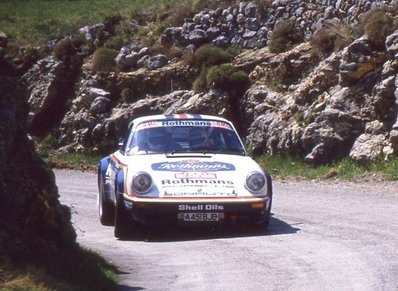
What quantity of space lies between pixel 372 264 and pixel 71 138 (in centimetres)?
2105

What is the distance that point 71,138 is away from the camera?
99.9 ft

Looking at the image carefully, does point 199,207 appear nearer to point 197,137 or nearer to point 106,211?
point 197,137

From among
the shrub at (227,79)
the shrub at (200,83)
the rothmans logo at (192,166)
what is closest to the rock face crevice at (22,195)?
the rothmans logo at (192,166)

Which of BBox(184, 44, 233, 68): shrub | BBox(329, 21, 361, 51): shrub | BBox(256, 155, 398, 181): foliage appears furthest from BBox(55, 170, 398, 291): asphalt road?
BBox(184, 44, 233, 68): shrub

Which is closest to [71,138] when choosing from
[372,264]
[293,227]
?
[293,227]

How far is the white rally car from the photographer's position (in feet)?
40.0

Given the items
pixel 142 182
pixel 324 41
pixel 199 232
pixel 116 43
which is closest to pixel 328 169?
pixel 324 41

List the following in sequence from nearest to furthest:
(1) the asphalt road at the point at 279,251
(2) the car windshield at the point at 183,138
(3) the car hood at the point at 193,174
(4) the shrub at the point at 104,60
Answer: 1. (1) the asphalt road at the point at 279,251
2. (3) the car hood at the point at 193,174
3. (2) the car windshield at the point at 183,138
4. (4) the shrub at the point at 104,60

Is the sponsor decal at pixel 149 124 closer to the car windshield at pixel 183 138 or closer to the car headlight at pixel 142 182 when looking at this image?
the car windshield at pixel 183 138

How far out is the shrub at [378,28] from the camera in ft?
76.5

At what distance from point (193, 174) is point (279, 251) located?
6.07 ft

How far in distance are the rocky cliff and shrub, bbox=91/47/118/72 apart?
0.34 feet

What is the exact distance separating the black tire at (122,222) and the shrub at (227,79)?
1500cm

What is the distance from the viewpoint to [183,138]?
13.7 metres
